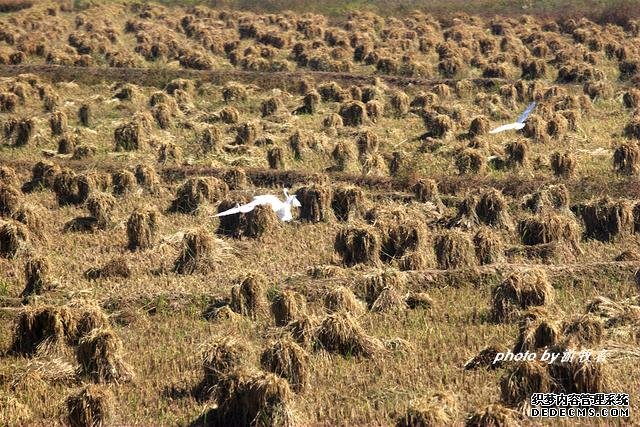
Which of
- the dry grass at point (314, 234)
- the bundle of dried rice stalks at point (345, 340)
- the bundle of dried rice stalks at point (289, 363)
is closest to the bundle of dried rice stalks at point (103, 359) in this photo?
the dry grass at point (314, 234)

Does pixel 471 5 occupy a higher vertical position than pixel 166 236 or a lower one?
higher

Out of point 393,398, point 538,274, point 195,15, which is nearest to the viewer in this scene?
point 393,398

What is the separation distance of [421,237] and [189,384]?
16.0 feet

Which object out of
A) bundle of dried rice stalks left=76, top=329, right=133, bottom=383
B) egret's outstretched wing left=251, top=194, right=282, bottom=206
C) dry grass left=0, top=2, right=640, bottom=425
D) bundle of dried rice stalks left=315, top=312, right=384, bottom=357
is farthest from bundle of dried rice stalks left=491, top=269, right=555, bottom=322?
bundle of dried rice stalks left=76, top=329, right=133, bottom=383

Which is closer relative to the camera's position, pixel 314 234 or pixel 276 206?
pixel 276 206

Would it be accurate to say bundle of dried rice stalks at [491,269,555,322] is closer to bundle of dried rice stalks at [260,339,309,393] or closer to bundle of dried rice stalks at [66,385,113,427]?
bundle of dried rice stalks at [260,339,309,393]

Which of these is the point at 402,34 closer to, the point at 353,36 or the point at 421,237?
the point at 353,36

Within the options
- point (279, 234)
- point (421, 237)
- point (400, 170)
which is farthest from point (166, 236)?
point (400, 170)

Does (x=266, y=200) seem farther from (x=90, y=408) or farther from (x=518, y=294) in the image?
(x=90, y=408)

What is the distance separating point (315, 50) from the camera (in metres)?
27.8

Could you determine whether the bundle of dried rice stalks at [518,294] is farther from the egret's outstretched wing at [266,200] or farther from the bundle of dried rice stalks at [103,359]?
the bundle of dried rice stalks at [103,359]

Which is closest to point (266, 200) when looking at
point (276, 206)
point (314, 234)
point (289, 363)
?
point (276, 206)

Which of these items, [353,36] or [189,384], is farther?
[353,36]

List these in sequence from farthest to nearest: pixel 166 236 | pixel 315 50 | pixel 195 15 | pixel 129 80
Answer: pixel 195 15
pixel 315 50
pixel 129 80
pixel 166 236
